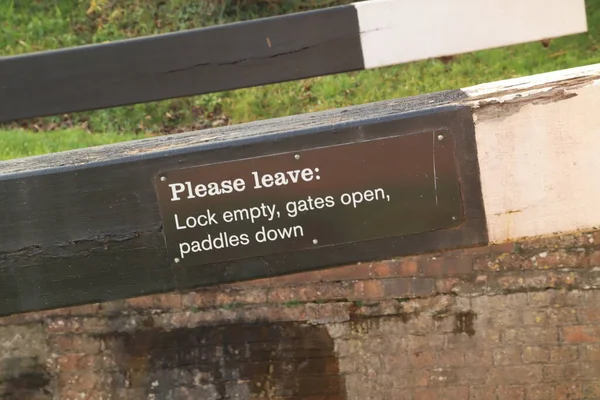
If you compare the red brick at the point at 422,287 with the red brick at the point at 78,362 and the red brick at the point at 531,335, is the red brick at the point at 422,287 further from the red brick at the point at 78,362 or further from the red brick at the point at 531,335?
the red brick at the point at 78,362

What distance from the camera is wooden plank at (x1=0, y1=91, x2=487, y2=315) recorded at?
5.76 ft

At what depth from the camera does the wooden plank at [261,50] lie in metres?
2.53

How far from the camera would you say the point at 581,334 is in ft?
10.2

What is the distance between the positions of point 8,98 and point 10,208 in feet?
3.05

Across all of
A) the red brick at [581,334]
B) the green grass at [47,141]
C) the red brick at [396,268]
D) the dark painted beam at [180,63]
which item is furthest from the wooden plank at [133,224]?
the green grass at [47,141]

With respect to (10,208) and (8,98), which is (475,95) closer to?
(10,208)

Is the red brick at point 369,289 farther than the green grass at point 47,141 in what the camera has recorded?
No

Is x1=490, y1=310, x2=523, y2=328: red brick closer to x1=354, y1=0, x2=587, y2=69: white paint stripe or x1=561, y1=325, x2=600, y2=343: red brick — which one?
x1=561, y1=325, x2=600, y2=343: red brick

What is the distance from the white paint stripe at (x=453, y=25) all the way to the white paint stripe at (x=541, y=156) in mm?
802

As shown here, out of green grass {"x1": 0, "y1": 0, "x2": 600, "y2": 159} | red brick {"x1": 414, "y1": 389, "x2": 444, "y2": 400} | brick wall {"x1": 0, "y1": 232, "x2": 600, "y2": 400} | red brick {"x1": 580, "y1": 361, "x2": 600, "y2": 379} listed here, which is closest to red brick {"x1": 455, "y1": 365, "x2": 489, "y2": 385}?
brick wall {"x1": 0, "y1": 232, "x2": 600, "y2": 400}

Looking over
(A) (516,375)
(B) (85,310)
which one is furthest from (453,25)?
(B) (85,310)

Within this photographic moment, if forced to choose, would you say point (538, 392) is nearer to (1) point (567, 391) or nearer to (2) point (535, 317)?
(1) point (567, 391)

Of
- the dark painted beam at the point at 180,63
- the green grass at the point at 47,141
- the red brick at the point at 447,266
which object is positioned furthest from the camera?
the green grass at the point at 47,141

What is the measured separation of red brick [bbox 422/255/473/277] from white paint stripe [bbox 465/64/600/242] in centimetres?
125
